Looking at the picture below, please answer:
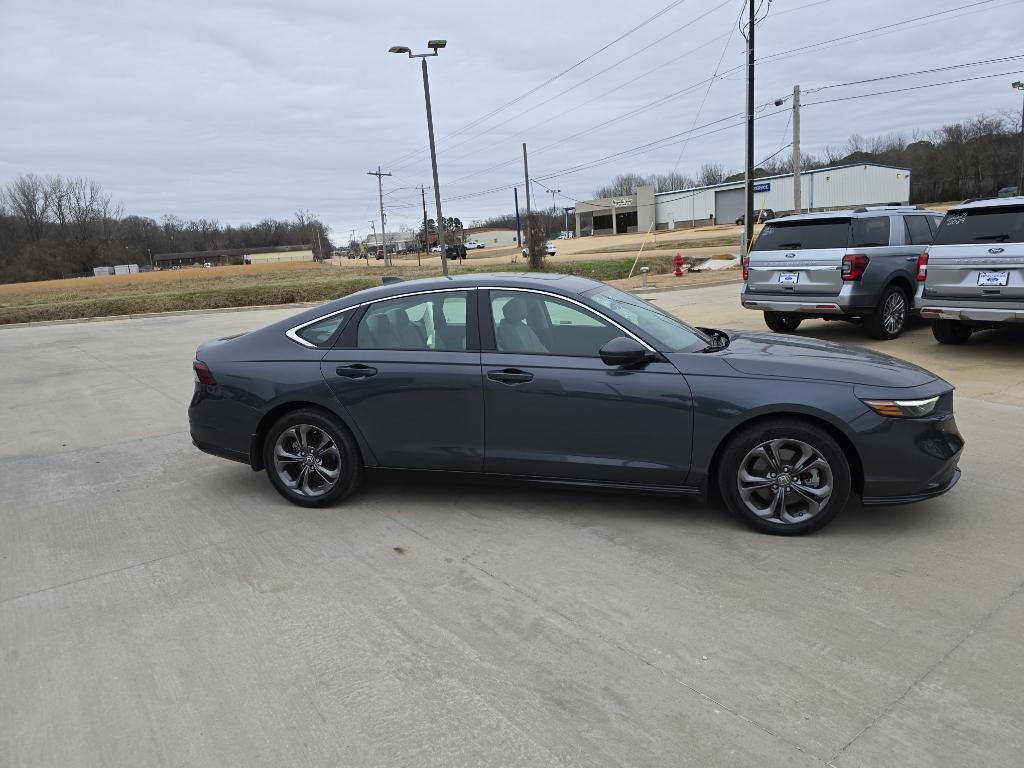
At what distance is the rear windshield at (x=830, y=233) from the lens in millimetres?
10023

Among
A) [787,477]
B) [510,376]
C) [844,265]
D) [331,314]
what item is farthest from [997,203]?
[331,314]

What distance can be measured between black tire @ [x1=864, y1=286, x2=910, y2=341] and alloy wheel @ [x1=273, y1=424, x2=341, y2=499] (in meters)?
8.22

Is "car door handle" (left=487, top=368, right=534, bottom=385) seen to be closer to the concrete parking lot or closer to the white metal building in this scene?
the concrete parking lot

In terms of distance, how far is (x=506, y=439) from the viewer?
4.49 meters

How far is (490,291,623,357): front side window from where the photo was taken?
14.5 feet

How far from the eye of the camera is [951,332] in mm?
9883

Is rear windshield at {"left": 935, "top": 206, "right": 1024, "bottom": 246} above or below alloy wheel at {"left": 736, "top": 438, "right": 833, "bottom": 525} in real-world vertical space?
above

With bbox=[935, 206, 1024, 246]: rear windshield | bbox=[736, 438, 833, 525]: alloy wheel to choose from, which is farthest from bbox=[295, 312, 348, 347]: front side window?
bbox=[935, 206, 1024, 246]: rear windshield

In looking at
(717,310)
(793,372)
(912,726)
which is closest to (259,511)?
(793,372)

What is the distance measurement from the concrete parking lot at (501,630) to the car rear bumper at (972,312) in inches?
136

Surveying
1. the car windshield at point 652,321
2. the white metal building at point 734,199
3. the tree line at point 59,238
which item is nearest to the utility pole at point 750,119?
the car windshield at point 652,321

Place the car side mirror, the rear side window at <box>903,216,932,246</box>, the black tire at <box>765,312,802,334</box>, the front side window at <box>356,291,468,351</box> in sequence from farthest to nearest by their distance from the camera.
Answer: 1. the black tire at <box>765,312,802,334</box>
2. the rear side window at <box>903,216,932,246</box>
3. the front side window at <box>356,291,468,351</box>
4. the car side mirror

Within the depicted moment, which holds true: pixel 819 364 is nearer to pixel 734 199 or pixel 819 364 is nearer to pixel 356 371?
pixel 356 371

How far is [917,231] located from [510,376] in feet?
29.4
